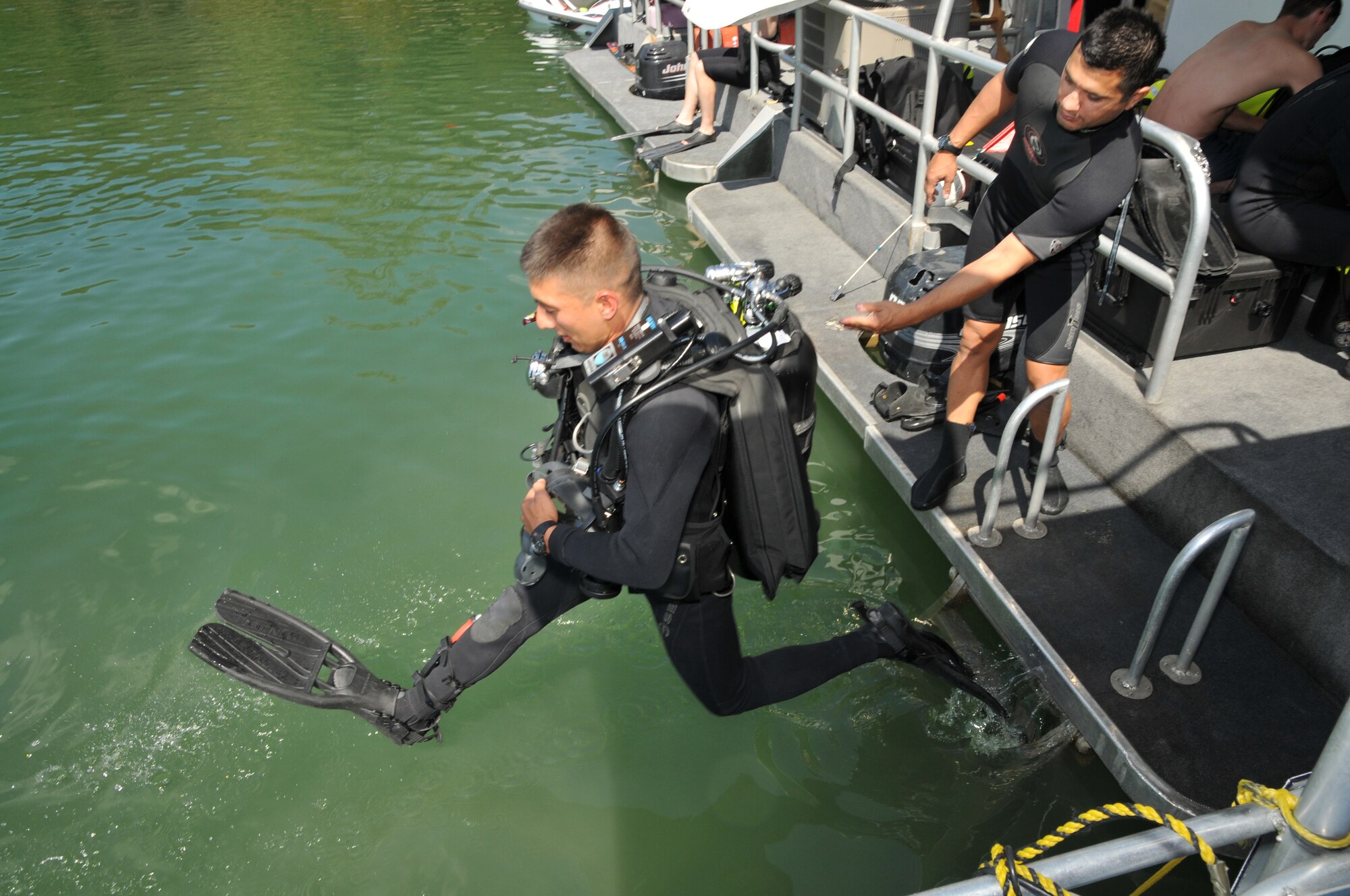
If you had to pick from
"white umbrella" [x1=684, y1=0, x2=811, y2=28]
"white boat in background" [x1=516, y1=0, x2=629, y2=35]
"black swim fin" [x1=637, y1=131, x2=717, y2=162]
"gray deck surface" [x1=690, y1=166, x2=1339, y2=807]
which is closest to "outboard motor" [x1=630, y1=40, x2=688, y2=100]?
"black swim fin" [x1=637, y1=131, x2=717, y2=162]

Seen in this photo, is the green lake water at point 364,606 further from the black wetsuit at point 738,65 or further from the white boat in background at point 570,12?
the white boat in background at point 570,12

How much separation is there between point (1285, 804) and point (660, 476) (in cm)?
150

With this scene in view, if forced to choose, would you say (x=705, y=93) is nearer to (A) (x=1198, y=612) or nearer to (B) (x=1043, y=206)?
(B) (x=1043, y=206)

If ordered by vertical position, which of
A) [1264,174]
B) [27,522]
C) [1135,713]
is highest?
[1264,174]

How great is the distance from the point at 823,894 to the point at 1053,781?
954mm

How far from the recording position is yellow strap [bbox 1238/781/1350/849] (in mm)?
1677

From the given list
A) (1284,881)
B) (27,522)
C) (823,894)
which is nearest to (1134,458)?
(823,894)

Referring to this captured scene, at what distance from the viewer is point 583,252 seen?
250 centimetres

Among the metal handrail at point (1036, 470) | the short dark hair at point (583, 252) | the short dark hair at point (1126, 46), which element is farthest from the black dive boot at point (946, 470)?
the short dark hair at point (583, 252)

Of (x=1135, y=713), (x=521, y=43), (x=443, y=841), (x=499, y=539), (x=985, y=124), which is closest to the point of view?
(x=1135, y=713)

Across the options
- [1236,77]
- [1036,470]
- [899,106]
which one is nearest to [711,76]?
[899,106]

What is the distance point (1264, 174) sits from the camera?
12.5 ft

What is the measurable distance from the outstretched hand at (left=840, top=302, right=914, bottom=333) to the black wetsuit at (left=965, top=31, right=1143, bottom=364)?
59cm

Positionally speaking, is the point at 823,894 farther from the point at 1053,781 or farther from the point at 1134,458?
the point at 1134,458
